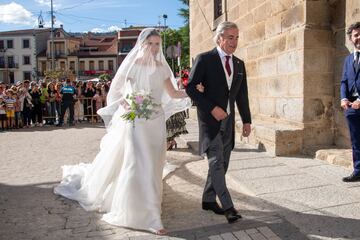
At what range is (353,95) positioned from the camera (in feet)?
16.9

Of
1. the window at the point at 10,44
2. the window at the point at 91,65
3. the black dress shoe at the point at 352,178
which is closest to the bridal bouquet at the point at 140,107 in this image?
the black dress shoe at the point at 352,178

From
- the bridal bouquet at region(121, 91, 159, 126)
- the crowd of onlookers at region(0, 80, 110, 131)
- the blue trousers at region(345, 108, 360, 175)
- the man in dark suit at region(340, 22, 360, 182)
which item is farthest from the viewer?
the crowd of onlookers at region(0, 80, 110, 131)

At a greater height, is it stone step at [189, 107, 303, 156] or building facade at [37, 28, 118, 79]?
building facade at [37, 28, 118, 79]

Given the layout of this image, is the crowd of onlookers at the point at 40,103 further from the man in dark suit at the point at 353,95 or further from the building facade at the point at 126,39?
the building facade at the point at 126,39

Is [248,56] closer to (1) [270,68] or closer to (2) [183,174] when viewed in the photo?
(1) [270,68]

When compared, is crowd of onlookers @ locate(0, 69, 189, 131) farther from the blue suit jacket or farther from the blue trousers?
the blue trousers

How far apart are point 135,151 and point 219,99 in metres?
1.04

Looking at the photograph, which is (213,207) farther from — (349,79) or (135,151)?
(349,79)

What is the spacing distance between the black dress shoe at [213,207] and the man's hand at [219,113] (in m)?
0.99

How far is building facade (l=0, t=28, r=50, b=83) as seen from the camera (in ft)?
246

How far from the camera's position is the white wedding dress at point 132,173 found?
4137 mm

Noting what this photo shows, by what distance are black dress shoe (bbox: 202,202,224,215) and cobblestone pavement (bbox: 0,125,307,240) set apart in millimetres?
59

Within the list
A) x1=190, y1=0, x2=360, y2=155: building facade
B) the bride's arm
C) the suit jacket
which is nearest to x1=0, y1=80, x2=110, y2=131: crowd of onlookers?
x1=190, y1=0, x2=360, y2=155: building facade

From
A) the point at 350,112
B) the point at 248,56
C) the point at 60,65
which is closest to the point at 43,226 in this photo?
the point at 350,112
